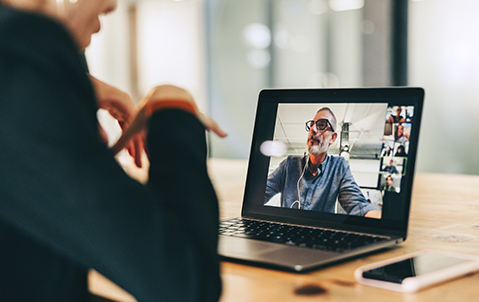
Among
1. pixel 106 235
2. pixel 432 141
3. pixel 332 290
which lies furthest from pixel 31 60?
pixel 432 141

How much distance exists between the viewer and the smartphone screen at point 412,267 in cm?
63

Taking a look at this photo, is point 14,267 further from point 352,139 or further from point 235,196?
point 235,196

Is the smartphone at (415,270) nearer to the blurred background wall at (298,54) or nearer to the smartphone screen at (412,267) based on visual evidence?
the smartphone screen at (412,267)

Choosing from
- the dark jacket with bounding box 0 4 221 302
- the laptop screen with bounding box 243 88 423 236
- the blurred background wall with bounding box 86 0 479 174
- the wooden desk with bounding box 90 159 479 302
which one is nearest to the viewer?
the dark jacket with bounding box 0 4 221 302

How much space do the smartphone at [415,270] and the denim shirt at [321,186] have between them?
159mm

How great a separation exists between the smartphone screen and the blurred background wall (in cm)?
367

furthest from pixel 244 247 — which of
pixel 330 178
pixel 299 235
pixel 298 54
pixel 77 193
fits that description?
pixel 298 54

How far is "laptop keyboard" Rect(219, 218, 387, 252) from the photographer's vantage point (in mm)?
764

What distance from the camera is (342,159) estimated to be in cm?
89

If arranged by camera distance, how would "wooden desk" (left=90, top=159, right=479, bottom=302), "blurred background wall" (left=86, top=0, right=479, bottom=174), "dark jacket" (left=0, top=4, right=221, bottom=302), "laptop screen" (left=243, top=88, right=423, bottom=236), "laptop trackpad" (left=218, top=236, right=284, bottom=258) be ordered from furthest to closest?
"blurred background wall" (left=86, top=0, right=479, bottom=174) → "laptop screen" (left=243, top=88, right=423, bottom=236) → "laptop trackpad" (left=218, top=236, right=284, bottom=258) → "wooden desk" (left=90, top=159, right=479, bottom=302) → "dark jacket" (left=0, top=4, right=221, bottom=302)

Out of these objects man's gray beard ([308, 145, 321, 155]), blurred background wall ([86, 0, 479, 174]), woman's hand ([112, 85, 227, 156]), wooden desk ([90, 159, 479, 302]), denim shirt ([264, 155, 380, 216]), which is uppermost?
blurred background wall ([86, 0, 479, 174])

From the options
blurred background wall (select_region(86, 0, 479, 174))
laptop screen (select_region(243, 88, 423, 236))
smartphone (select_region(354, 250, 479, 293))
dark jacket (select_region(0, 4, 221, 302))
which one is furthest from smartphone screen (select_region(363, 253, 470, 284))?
blurred background wall (select_region(86, 0, 479, 174))

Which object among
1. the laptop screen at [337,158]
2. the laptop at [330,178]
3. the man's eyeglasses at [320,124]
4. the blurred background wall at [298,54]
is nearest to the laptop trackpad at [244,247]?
the laptop at [330,178]

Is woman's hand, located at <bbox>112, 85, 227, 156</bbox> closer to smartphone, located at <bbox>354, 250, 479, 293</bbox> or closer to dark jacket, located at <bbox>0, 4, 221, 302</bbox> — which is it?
dark jacket, located at <bbox>0, 4, 221, 302</bbox>
